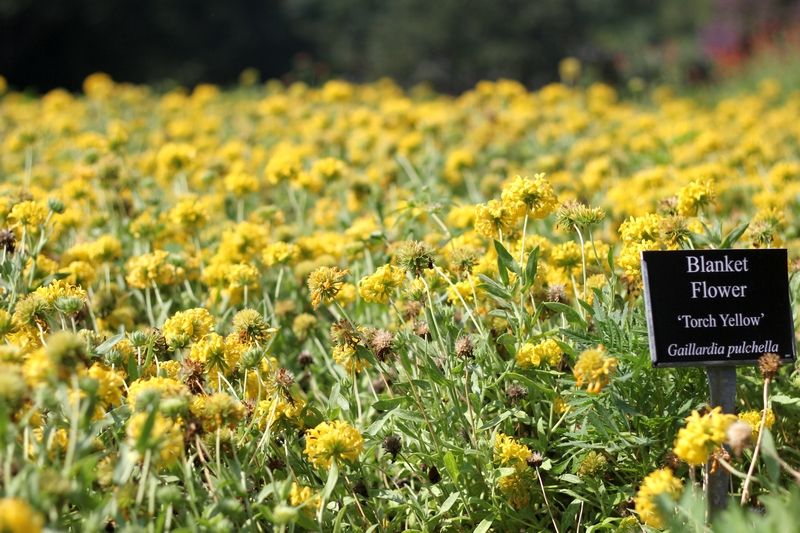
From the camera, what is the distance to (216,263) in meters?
3.12

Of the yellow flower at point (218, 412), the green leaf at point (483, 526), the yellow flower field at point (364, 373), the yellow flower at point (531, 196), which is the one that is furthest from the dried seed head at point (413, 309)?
the yellow flower at point (218, 412)

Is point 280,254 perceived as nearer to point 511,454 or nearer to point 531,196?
point 531,196

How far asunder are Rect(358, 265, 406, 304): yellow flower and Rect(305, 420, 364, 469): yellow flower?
42cm

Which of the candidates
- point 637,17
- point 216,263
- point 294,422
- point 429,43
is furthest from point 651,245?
point 637,17

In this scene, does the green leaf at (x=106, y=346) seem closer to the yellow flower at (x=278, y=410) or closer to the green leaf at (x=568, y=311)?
the yellow flower at (x=278, y=410)

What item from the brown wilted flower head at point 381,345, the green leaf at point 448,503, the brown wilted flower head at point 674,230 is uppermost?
the brown wilted flower head at point 674,230

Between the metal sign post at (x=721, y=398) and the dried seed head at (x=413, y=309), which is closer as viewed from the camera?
the metal sign post at (x=721, y=398)

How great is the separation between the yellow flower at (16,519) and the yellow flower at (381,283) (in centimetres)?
112

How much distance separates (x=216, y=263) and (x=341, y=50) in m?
21.4

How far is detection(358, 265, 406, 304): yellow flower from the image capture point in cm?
Answer: 232

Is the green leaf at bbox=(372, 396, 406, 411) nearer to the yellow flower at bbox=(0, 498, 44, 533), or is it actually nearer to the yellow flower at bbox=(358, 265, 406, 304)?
the yellow flower at bbox=(358, 265, 406, 304)

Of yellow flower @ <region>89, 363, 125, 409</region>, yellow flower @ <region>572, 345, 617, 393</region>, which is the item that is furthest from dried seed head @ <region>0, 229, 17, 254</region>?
yellow flower @ <region>572, 345, 617, 393</region>

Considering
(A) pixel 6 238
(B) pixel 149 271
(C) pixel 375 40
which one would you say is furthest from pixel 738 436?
(C) pixel 375 40

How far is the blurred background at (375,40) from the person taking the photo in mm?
15984
